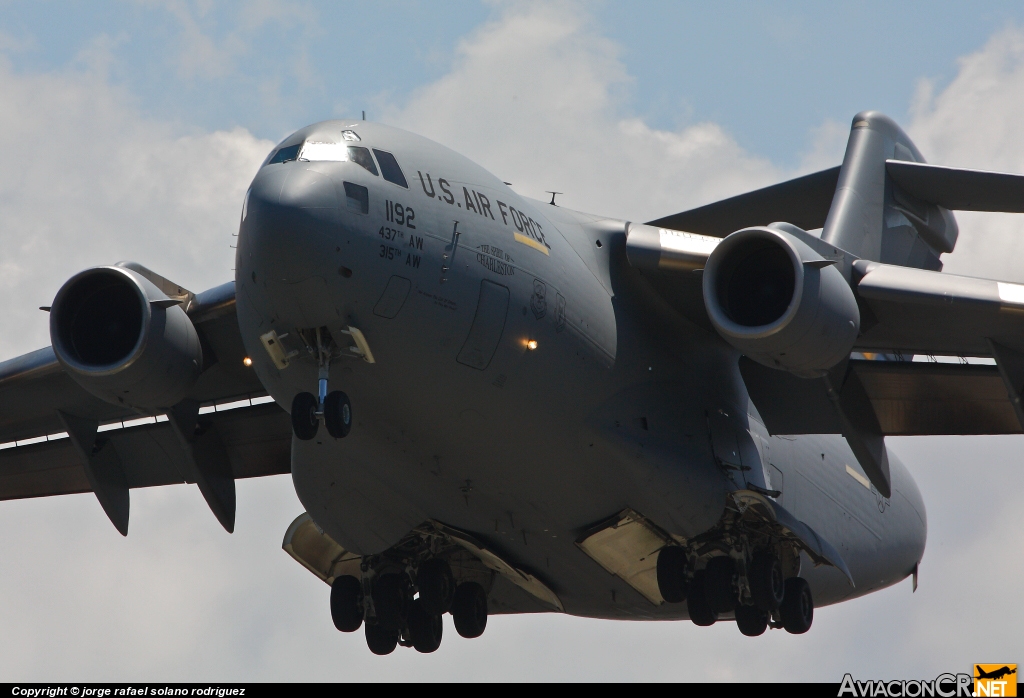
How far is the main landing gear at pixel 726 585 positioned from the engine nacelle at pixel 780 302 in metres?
2.24

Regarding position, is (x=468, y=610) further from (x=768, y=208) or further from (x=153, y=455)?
(x=768, y=208)

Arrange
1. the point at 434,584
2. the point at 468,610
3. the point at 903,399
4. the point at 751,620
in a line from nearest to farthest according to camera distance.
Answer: the point at 751,620 < the point at 434,584 < the point at 903,399 < the point at 468,610

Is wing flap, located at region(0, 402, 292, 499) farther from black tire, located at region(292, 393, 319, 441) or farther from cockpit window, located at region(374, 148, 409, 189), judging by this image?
cockpit window, located at region(374, 148, 409, 189)

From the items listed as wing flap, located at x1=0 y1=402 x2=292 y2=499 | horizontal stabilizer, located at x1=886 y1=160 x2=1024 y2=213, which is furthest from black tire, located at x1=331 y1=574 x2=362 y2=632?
horizontal stabilizer, located at x1=886 y1=160 x2=1024 y2=213

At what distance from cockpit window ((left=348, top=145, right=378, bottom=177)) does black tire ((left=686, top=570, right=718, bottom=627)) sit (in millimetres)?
4578

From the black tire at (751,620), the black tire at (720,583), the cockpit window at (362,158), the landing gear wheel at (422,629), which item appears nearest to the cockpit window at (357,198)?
the cockpit window at (362,158)

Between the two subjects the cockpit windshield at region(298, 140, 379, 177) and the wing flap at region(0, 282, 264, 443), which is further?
the wing flap at region(0, 282, 264, 443)

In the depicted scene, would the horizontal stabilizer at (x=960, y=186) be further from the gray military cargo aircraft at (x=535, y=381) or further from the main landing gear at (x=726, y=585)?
the main landing gear at (x=726, y=585)

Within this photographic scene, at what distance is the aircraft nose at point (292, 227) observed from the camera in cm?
773

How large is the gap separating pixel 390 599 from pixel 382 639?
1.19 feet

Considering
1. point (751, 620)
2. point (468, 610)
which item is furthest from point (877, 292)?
point (468, 610)

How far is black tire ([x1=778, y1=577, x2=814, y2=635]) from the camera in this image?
11094mm

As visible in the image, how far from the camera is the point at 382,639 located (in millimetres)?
11219

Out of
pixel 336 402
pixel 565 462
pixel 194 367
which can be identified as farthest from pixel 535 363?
pixel 194 367
